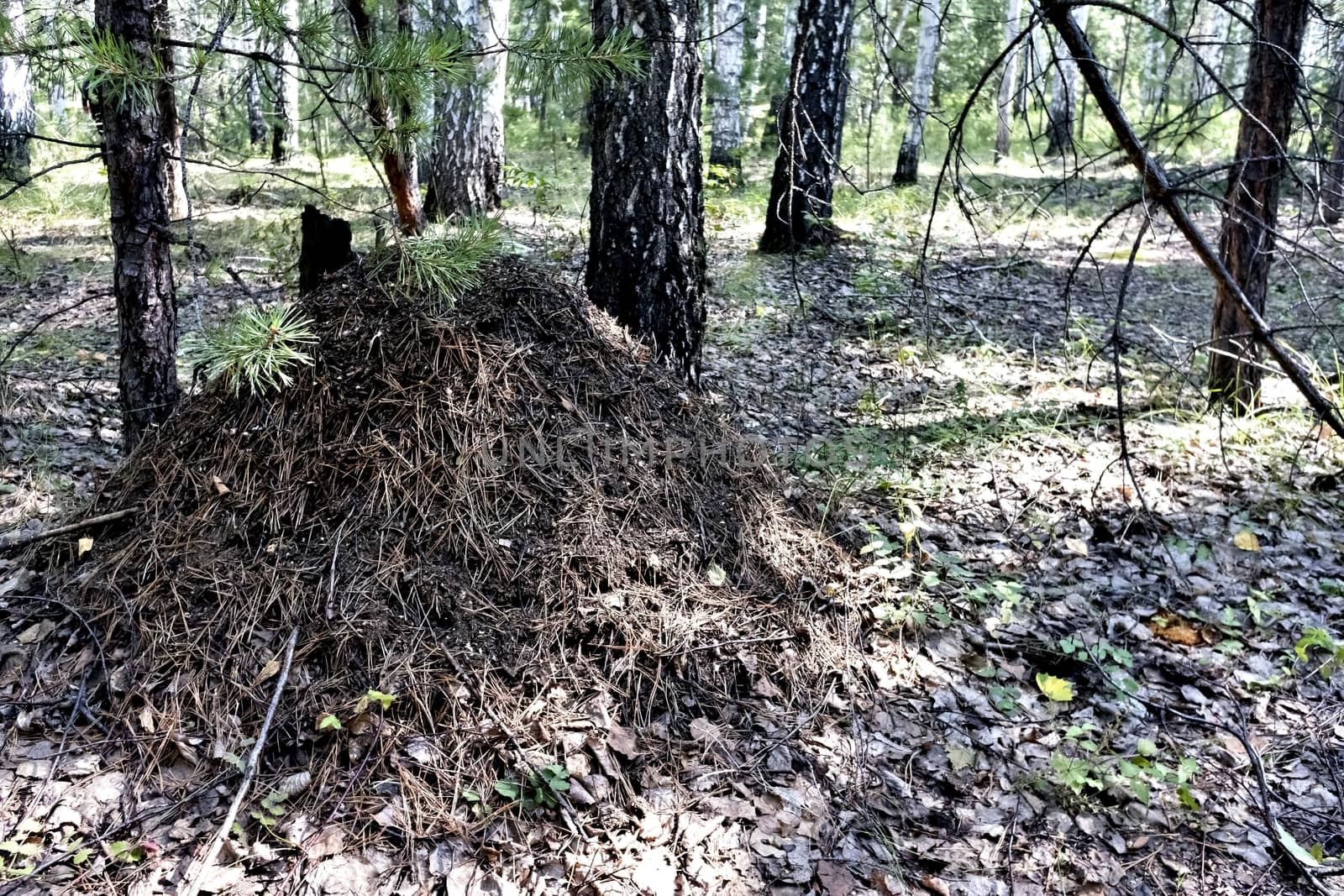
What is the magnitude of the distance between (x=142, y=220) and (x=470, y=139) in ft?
16.9

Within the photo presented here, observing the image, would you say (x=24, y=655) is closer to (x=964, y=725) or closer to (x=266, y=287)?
(x=964, y=725)

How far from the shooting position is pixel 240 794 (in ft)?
8.02

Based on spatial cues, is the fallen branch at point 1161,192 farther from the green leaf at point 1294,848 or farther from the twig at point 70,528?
the twig at point 70,528

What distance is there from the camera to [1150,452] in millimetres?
4988

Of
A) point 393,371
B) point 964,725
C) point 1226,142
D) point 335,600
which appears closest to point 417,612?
point 335,600

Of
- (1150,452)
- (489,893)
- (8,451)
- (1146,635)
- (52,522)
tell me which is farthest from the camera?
(1150,452)

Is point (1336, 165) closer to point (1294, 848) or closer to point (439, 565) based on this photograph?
point (1294, 848)

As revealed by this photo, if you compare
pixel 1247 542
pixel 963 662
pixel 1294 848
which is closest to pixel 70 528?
pixel 963 662

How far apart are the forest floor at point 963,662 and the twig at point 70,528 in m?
0.09

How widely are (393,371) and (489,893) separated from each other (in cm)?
184

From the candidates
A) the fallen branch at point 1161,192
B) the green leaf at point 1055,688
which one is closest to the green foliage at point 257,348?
the fallen branch at point 1161,192

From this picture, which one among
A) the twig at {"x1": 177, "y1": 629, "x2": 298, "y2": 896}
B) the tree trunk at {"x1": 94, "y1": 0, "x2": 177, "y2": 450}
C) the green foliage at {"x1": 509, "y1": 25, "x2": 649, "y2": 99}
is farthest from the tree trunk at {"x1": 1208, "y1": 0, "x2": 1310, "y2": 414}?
the tree trunk at {"x1": 94, "y1": 0, "x2": 177, "y2": 450}

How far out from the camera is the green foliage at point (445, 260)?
3301mm

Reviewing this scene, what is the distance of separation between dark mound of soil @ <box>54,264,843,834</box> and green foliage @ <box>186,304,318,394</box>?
0.12 meters
